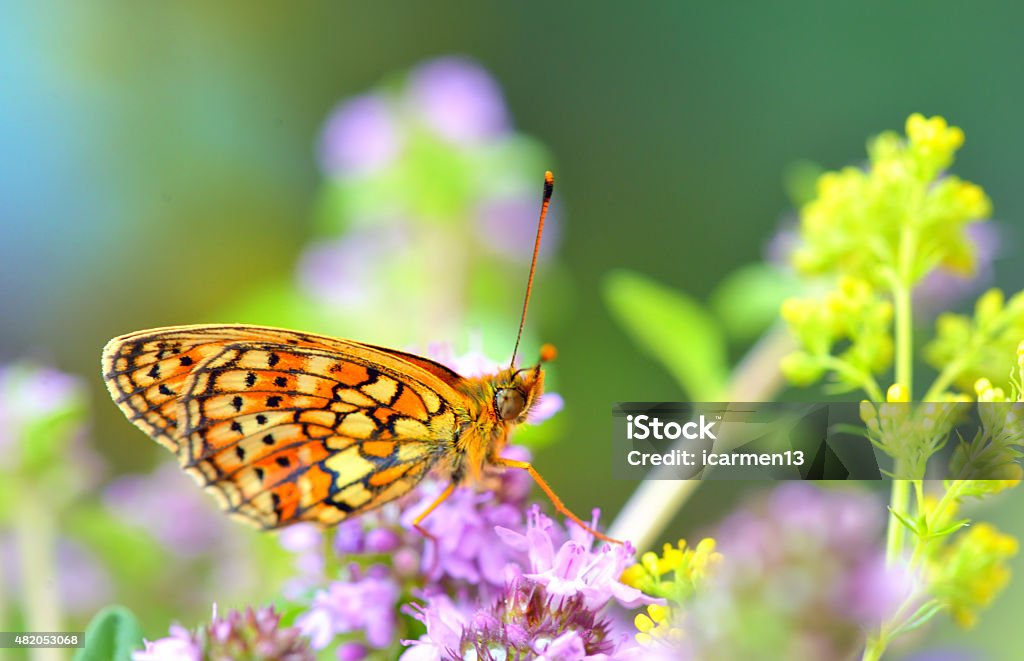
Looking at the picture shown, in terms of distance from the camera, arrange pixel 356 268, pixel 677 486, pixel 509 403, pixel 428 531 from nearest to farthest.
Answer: pixel 428 531 < pixel 509 403 < pixel 677 486 < pixel 356 268

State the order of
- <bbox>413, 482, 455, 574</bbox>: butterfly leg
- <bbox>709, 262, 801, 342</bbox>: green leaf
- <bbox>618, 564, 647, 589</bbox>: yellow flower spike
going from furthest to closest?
<bbox>709, 262, 801, 342</bbox>: green leaf
<bbox>413, 482, 455, 574</bbox>: butterfly leg
<bbox>618, 564, 647, 589</bbox>: yellow flower spike

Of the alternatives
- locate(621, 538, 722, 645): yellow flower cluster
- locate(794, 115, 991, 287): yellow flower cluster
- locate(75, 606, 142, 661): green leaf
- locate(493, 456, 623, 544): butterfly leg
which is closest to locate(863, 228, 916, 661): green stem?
locate(794, 115, 991, 287): yellow flower cluster

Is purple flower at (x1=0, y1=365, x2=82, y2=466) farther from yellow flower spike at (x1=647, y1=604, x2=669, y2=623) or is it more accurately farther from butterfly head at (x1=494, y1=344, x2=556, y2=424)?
yellow flower spike at (x1=647, y1=604, x2=669, y2=623)

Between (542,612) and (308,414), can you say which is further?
(308,414)

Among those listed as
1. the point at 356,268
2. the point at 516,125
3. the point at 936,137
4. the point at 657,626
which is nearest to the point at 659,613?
the point at 657,626

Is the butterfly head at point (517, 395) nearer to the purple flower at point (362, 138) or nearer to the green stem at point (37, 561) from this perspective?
the green stem at point (37, 561)

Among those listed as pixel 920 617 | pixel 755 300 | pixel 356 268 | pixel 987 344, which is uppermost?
pixel 356 268

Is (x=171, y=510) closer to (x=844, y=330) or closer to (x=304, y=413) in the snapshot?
(x=304, y=413)
